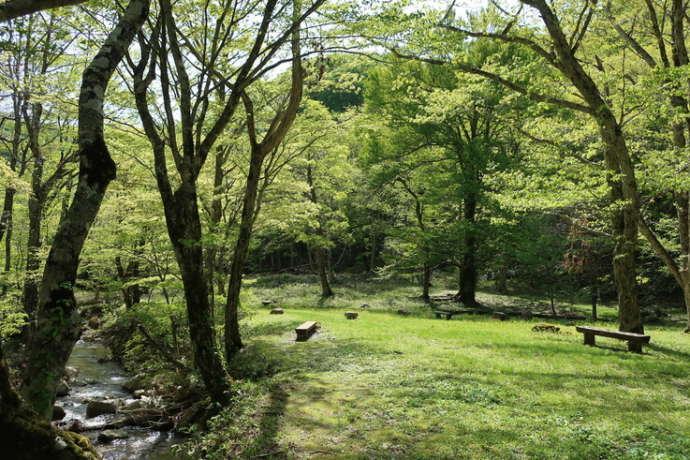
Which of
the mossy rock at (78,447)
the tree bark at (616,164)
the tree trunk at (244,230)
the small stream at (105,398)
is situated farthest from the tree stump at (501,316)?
the mossy rock at (78,447)

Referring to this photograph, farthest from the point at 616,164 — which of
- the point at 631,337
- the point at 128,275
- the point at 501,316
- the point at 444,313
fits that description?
the point at 128,275

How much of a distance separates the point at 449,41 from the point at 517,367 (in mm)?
6706

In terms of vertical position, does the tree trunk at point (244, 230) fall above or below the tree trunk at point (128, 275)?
above

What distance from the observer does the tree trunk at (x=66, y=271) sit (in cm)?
323

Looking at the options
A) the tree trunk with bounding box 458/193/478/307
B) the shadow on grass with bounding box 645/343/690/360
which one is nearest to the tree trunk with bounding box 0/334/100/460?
the shadow on grass with bounding box 645/343/690/360

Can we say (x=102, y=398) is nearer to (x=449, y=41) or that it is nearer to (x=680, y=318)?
(x=449, y=41)

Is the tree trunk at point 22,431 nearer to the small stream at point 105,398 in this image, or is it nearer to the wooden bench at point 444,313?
the small stream at point 105,398

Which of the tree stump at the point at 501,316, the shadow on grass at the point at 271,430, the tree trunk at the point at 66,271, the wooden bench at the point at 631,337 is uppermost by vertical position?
the tree trunk at the point at 66,271

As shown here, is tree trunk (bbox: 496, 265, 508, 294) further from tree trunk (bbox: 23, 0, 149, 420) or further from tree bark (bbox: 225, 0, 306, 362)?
tree trunk (bbox: 23, 0, 149, 420)

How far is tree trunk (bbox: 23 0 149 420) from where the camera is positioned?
323 centimetres

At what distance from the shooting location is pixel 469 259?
2167 cm

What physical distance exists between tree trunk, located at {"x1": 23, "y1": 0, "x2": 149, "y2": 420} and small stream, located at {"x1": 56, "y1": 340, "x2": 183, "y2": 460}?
409 centimetres

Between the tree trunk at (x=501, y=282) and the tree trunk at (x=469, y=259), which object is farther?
the tree trunk at (x=501, y=282)

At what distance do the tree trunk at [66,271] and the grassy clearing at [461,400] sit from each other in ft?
9.74
